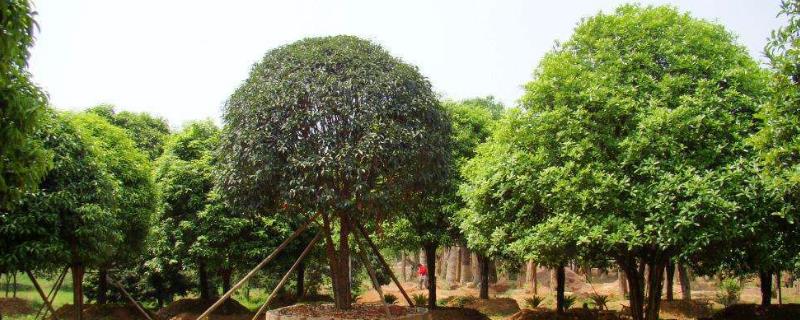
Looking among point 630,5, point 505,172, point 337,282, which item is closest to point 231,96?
point 337,282

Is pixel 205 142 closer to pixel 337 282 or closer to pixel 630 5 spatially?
pixel 337 282

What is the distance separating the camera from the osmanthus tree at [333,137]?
12.3m

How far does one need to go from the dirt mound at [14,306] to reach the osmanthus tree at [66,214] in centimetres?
1372

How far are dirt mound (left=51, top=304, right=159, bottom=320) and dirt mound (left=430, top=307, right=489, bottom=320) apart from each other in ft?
33.7

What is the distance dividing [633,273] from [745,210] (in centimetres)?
415

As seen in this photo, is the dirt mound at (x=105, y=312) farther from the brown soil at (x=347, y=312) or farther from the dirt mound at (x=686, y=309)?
the dirt mound at (x=686, y=309)

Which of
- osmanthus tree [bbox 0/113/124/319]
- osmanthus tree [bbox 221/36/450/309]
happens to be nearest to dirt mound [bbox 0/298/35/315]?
osmanthus tree [bbox 0/113/124/319]

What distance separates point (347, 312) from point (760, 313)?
12.7 metres

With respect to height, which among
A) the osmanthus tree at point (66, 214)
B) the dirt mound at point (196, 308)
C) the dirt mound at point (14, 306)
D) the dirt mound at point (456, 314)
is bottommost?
the dirt mound at point (14, 306)

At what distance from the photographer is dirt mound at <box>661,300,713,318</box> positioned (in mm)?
23266

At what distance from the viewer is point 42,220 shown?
1384 centimetres

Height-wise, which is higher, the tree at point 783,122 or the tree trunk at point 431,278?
the tree at point 783,122

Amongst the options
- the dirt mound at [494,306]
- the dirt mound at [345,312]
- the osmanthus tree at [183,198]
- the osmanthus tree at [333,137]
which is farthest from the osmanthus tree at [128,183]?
the dirt mound at [494,306]

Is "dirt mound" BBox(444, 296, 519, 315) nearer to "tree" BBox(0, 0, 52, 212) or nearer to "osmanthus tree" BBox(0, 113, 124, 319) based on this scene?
"osmanthus tree" BBox(0, 113, 124, 319)
